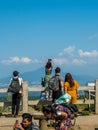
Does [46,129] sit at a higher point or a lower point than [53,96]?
lower

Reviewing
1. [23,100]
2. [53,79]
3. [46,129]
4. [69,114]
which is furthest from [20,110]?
[69,114]

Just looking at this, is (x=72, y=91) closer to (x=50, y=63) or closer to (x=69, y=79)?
(x=69, y=79)

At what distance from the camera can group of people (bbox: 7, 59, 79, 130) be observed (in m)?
11.1

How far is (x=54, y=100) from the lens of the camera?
58.9 feet

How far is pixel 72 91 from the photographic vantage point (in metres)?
16.8

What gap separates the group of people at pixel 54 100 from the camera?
1115 cm

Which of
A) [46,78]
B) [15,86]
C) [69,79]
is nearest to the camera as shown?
[69,79]

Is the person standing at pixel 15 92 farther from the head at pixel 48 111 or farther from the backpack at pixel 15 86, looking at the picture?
the head at pixel 48 111

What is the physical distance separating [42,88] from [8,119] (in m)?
2.52

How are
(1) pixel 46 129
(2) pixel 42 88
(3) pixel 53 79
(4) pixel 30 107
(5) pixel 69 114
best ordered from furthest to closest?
(4) pixel 30 107, (2) pixel 42 88, (3) pixel 53 79, (1) pixel 46 129, (5) pixel 69 114

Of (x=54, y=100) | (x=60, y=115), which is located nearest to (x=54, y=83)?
(x=54, y=100)

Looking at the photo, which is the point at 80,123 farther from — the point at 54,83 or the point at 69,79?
the point at 54,83

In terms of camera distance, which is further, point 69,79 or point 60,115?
point 69,79

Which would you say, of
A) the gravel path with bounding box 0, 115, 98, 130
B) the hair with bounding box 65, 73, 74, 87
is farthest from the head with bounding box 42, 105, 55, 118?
the gravel path with bounding box 0, 115, 98, 130
